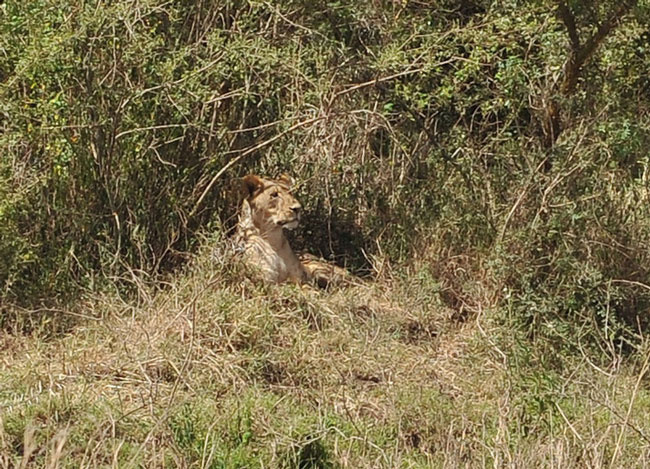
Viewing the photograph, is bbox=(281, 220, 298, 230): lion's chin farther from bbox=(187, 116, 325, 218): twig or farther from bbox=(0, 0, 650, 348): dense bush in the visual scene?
bbox=(187, 116, 325, 218): twig

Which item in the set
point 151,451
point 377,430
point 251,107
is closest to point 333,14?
point 251,107

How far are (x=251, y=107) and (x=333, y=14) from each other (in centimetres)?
83

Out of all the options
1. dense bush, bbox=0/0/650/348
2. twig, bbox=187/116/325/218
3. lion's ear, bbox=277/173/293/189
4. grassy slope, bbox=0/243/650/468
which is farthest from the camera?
lion's ear, bbox=277/173/293/189

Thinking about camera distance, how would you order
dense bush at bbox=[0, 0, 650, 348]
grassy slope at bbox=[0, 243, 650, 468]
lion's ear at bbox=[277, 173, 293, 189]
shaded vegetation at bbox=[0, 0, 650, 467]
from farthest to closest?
lion's ear at bbox=[277, 173, 293, 189] < dense bush at bbox=[0, 0, 650, 348] < shaded vegetation at bbox=[0, 0, 650, 467] < grassy slope at bbox=[0, 243, 650, 468]

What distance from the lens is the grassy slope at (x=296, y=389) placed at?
6293 millimetres

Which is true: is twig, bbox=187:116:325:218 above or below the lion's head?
above

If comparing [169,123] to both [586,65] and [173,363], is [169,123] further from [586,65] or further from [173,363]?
[586,65]

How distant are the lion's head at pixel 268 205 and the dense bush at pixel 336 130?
0.57 feet

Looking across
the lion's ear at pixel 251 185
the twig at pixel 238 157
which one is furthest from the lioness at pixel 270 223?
the twig at pixel 238 157

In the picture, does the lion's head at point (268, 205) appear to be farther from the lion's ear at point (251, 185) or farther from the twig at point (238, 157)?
the twig at point (238, 157)

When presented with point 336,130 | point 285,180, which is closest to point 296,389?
point 285,180

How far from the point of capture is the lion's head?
9000mm

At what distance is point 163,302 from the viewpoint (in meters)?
8.10

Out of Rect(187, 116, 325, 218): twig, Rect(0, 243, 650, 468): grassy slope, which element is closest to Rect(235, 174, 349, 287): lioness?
Rect(187, 116, 325, 218): twig
